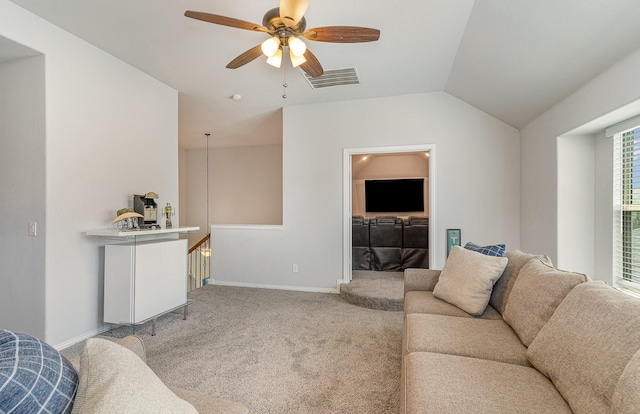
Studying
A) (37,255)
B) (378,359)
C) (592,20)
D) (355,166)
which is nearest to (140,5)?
(37,255)

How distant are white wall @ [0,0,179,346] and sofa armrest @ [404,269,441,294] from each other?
3009 millimetres

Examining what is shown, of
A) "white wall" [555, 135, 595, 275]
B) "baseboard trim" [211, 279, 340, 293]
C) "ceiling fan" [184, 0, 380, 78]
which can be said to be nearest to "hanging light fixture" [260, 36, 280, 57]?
"ceiling fan" [184, 0, 380, 78]

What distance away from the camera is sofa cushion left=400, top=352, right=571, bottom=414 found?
1090 mm

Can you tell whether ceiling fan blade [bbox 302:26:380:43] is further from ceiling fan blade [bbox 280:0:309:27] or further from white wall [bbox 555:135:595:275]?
white wall [bbox 555:135:595:275]

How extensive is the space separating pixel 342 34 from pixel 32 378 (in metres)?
2.30

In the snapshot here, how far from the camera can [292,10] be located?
6.26 feet

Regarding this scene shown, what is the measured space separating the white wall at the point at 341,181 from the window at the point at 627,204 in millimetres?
1297

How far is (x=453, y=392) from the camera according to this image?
1171mm

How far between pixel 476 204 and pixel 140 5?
4.16m

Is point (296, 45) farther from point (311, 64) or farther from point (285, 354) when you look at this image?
point (285, 354)

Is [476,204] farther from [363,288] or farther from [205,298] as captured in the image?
[205,298]

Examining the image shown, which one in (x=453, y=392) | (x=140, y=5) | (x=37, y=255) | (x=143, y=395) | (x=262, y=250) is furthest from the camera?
(x=262, y=250)

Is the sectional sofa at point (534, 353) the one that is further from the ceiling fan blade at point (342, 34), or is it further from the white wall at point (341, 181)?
the white wall at point (341, 181)

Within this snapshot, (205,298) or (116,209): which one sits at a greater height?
(116,209)
